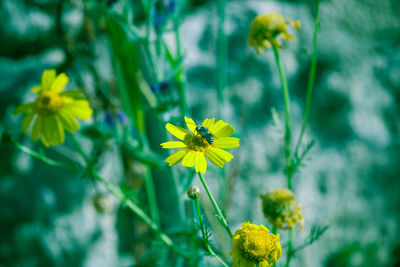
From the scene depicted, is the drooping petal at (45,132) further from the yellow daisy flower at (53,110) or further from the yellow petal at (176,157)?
the yellow petal at (176,157)

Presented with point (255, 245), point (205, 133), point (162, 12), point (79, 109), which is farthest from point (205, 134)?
point (162, 12)

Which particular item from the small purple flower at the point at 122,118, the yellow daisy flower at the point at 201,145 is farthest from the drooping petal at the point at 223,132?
the small purple flower at the point at 122,118

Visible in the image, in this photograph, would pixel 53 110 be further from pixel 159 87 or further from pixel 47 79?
pixel 159 87

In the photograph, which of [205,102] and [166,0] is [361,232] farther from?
[166,0]

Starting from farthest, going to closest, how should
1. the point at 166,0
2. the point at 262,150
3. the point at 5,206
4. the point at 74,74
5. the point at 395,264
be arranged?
the point at 395,264 < the point at 262,150 < the point at 74,74 < the point at 5,206 < the point at 166,0

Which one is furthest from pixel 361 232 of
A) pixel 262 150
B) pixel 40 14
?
pixel 40 14
